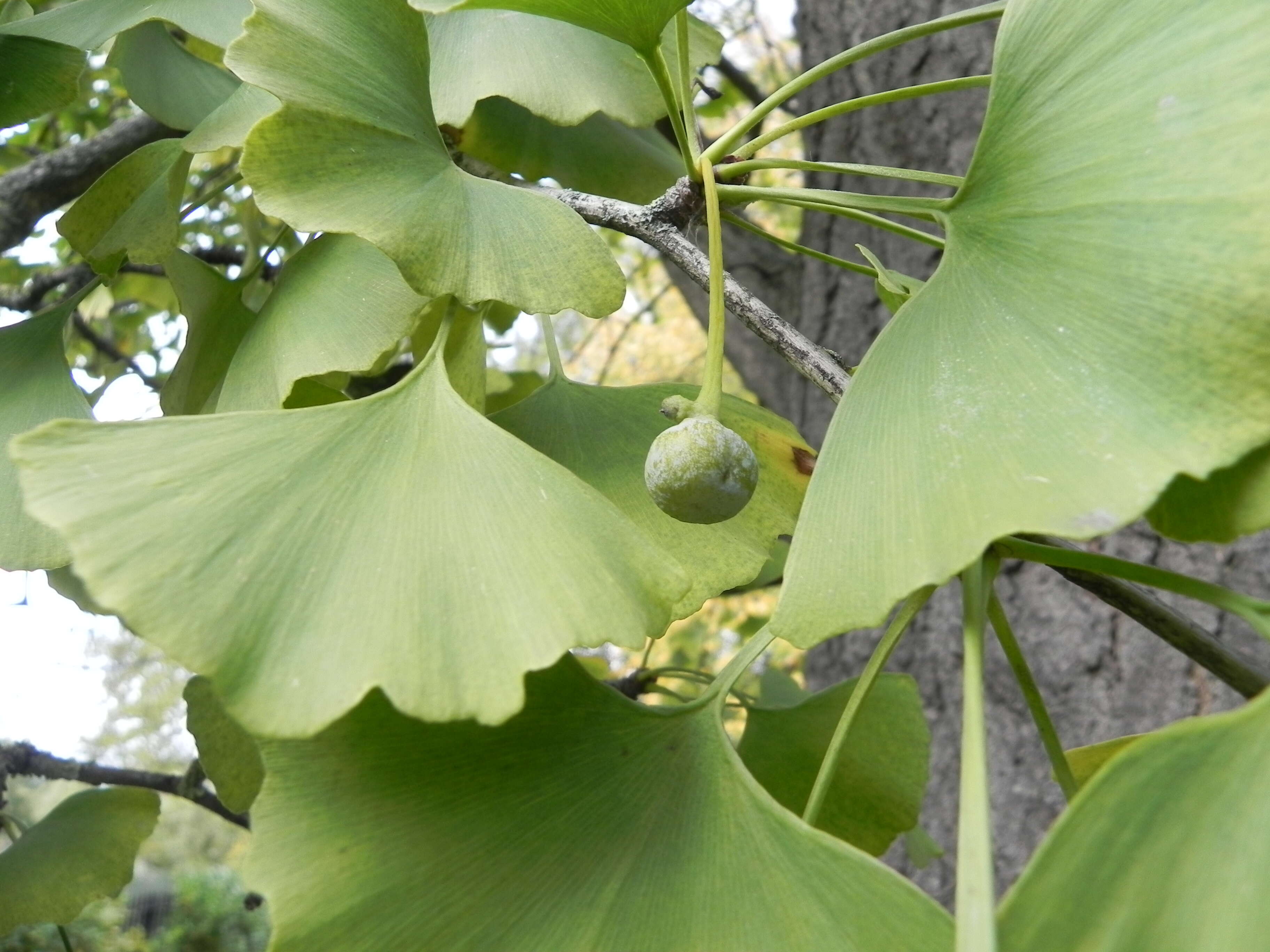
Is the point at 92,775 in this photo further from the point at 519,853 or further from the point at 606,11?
the point at 606,11

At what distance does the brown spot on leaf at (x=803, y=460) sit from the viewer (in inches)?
22.5

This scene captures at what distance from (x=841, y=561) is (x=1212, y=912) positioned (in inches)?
6.3

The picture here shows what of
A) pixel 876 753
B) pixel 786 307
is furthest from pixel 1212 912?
pixel 786 307

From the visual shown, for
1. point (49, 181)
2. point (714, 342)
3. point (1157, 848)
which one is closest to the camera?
point (1157, 848)

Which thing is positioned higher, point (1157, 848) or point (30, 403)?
point (1157, 848)

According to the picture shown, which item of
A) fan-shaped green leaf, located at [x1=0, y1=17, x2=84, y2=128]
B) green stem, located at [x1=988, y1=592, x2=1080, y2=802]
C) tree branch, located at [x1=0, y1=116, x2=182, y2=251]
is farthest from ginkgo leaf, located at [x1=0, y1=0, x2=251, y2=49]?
green stem, located at [x1=988, y1=592, x2=1080, y2=802]

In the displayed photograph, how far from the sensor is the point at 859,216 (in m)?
0.50

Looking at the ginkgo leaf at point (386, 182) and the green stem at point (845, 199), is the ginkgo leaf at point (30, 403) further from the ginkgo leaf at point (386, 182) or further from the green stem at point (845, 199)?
the green stem at point (845, 199)

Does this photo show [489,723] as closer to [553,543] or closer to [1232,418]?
[553,543]

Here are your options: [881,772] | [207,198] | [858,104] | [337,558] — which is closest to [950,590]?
[881,772]

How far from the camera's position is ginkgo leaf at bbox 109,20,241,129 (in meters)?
0.67

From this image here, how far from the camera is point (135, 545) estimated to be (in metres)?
0.34

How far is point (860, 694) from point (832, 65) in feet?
1.18

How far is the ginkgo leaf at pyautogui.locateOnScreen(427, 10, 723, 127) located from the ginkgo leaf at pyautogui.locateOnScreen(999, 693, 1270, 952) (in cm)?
49
